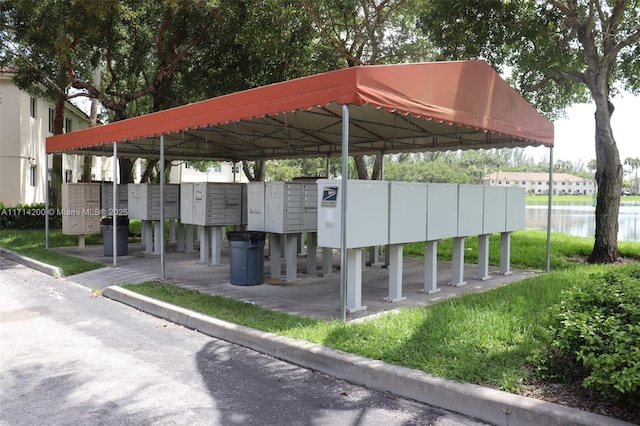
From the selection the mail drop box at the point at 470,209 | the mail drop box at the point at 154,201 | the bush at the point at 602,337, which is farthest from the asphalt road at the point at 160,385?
the mail drop box at the point at 154,201

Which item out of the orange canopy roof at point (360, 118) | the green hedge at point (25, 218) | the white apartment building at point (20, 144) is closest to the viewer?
the orange canopy roof at point (360, 118)

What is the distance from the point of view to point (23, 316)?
7.35m

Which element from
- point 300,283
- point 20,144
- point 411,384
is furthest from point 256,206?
point 20,144

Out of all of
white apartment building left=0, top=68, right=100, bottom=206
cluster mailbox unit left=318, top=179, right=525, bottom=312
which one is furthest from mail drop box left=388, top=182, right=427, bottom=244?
white apartment building left=0, top=68, right=100, bottom=206

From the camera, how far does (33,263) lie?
12031 millimetres

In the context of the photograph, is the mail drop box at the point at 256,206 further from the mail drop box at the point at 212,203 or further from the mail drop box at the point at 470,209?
the mail drop box at the point at 470,209

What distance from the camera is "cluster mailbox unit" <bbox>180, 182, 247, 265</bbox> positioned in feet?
37.0

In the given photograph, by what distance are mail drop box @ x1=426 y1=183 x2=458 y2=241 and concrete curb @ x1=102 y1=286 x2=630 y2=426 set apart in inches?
138

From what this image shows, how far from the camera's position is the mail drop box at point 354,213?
6562 mm

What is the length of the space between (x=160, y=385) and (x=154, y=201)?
9.40 metres

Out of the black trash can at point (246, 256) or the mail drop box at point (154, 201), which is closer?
the black trash can at point (246, 256)

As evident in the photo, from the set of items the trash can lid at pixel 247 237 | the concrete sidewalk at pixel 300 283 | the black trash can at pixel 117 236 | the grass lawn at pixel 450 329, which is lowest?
the concrete sidewalk at pixel 300 283

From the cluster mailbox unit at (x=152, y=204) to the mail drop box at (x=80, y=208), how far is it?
1177 millimetres

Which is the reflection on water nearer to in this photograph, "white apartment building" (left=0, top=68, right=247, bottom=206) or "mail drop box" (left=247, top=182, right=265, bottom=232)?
"mail drop box" (left=247, top=182, right=265, bottom=232)
